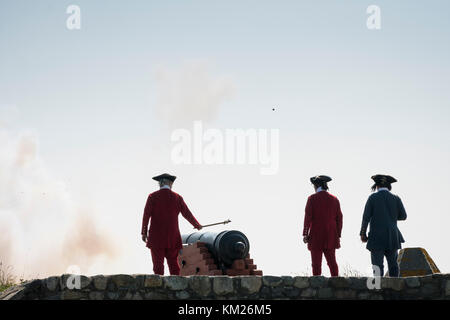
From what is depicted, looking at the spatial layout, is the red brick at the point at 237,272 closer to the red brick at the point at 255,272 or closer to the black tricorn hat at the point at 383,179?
the red brick at the point at 255,272

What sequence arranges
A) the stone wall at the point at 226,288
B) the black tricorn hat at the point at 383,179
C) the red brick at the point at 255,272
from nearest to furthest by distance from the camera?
1. the stone wall at the point at 226,288
2. the black tricorn hat at the point at 383,179
3. the red brick at the point at 255,272

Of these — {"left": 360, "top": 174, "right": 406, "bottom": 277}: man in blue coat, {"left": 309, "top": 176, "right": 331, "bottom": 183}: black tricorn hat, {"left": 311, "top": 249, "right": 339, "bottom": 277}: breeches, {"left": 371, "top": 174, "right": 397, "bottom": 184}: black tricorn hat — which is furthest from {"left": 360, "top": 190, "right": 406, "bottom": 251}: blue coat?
{"left": 309, "top": 176, "right": 331, "bottom": 183}: black tricorn hat

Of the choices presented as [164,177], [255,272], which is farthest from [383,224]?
[164,177]

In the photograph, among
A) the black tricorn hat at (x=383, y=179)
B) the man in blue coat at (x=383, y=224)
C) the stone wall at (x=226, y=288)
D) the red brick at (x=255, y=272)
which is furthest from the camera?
the red brick at (x=255, y=272)

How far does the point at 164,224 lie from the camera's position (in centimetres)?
1133

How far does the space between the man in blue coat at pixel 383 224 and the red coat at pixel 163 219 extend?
10.4ft

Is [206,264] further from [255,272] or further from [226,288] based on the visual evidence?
[226,288]

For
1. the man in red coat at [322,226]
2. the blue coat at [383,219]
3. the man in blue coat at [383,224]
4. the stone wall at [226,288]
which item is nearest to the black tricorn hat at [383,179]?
the man in blue coat at [383,224]

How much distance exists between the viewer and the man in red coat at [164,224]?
11188 millimetres
